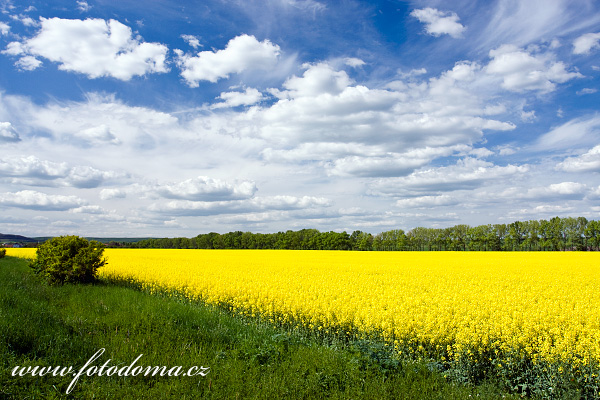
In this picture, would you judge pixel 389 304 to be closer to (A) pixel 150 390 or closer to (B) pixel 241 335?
(B) pixel 241 335

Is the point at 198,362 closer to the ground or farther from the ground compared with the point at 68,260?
closer to the ground

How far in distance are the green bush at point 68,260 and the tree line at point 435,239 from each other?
74811mm

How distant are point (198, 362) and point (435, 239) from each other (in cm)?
9877

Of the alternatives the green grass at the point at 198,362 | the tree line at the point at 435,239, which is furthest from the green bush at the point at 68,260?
the tree line at the point at 435,239

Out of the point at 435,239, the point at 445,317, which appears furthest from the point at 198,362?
the point at 435,239

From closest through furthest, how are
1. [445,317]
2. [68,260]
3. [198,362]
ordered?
[198,362] → [445,317] → [68,260]

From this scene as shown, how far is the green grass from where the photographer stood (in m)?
5.00

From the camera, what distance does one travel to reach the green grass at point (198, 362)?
5.00 meters

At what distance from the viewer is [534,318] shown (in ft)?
28.7

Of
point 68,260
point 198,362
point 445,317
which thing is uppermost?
point 68,260

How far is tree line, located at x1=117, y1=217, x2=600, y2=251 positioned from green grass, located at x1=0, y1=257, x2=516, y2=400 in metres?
81.9

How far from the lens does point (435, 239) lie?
95.9m

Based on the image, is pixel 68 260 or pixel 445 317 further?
pixel 68 260

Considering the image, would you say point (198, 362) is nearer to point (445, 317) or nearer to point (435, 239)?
point (445, 317)
